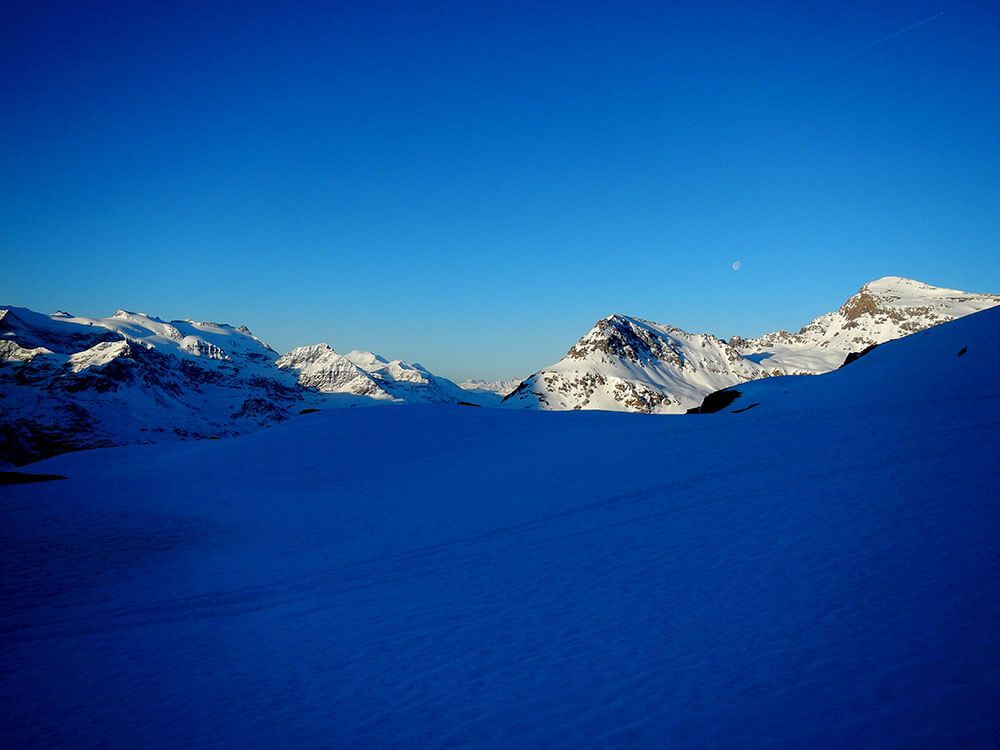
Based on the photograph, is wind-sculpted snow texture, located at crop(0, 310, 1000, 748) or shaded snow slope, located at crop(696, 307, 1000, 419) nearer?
wind-sculpted snow texture, located at crop(0, 310, 1000, 748)

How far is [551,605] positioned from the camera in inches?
342

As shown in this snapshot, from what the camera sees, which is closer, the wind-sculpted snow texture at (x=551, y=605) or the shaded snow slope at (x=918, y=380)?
the wind-sculpted snow texture at (x=551, y=605)

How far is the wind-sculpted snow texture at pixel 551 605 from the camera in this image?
17.4 feet

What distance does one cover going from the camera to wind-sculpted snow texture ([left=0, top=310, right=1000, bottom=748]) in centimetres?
529

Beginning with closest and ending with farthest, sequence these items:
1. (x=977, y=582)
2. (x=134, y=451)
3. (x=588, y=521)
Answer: (x=977, y=582) → (x=588, y=521) → (x=134, y=451)

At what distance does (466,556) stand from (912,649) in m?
8.73

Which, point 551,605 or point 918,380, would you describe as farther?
point 918,380

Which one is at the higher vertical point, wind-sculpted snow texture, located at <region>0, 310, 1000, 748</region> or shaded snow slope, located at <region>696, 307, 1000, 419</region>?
shaded snow slope, located at <region>696, 307, 1000, 419</region>

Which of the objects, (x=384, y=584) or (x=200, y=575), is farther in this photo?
(x=200, y=575)

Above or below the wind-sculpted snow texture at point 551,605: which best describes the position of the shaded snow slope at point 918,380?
above

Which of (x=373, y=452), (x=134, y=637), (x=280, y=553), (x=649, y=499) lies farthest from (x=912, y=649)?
(x=373, y=452)

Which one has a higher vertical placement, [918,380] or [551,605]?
[918,380]

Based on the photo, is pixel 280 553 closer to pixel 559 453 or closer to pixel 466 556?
pixel 466 556

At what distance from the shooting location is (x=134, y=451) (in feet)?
129
